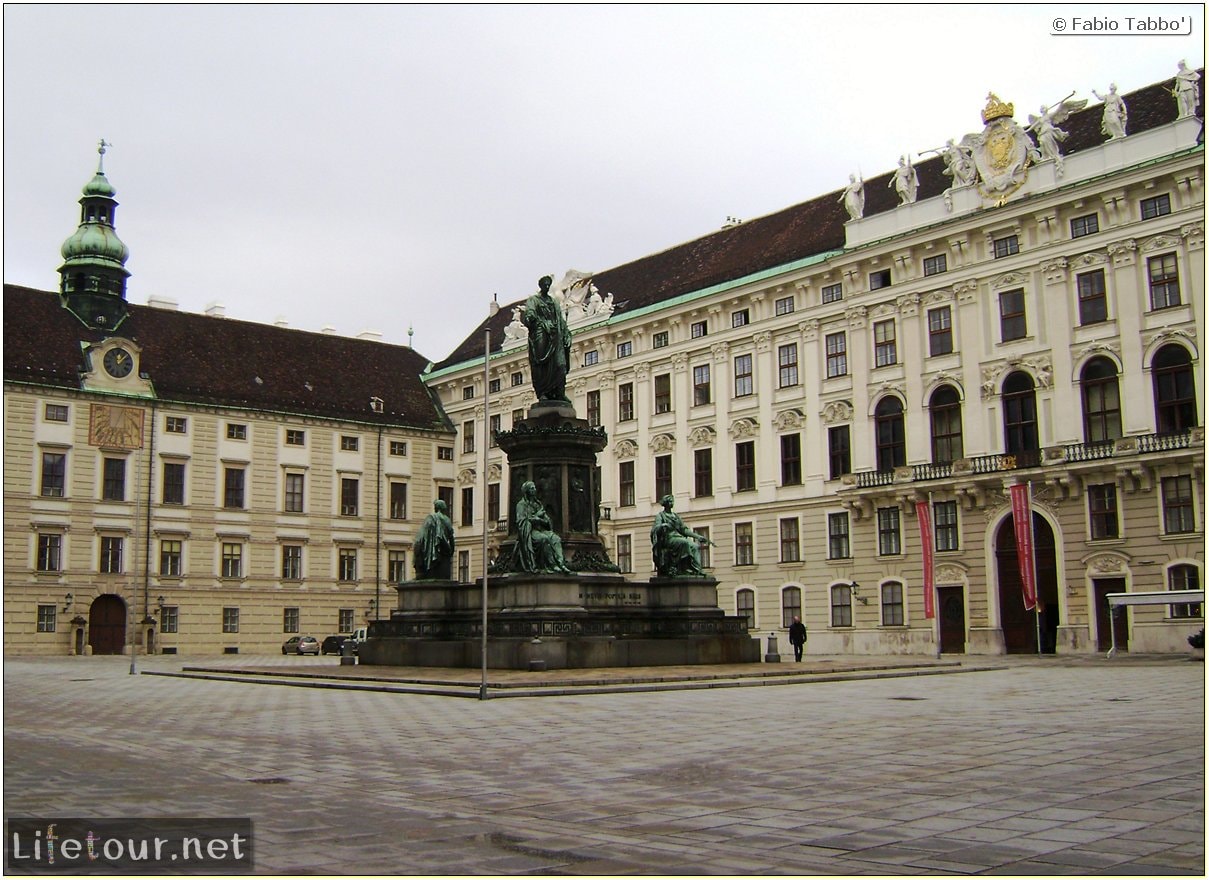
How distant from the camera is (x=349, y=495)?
218 feet

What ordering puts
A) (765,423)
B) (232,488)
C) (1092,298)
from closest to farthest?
(1092,298) → (765,423) → (232,488)

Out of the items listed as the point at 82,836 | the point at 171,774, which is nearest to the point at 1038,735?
the point at 171,774

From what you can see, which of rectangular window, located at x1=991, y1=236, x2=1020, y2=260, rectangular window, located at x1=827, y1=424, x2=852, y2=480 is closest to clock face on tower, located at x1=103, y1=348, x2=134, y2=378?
rectangular window, located at x1=827, y1=424, x2=852, y2=480

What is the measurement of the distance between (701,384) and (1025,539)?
61.2 ft

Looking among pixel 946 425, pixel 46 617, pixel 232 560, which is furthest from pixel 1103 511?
pixel 46 617

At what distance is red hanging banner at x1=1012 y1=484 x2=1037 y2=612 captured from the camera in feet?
139

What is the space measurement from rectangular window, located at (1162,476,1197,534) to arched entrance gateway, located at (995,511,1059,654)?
14.2 ft

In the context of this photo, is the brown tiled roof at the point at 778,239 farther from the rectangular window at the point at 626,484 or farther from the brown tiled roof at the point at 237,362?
the rectangular window at the point at 626,484

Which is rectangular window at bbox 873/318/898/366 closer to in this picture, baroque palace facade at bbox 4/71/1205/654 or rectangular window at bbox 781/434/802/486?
baroque palace facade at bbox 4/71/1205/654

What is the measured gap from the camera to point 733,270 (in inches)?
2221

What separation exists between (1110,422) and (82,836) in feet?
133

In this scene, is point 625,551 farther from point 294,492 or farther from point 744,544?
point 294,492

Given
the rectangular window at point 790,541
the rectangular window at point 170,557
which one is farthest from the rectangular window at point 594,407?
the rectangular window at point 170,557

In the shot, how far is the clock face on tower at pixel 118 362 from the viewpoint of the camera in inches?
2315
